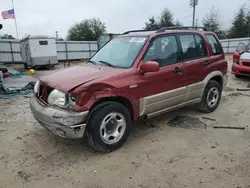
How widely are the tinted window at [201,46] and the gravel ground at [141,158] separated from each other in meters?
1.41

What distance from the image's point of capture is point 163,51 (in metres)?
3.88

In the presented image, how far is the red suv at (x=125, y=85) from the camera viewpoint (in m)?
2.99

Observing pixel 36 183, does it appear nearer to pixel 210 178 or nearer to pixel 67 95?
pixel 67 95

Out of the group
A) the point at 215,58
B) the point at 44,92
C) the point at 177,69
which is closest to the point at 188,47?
the point at 177,69

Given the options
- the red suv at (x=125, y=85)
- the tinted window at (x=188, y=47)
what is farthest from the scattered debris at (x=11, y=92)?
the tinted window at (x=188, y=47)

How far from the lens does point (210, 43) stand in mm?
4738

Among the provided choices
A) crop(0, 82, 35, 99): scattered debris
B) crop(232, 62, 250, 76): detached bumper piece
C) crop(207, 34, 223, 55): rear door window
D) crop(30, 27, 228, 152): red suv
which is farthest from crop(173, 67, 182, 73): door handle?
crop(232, 62, 250, 76): detached bumper piece

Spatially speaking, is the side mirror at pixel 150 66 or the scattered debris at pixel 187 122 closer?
the side mirror at pixel 150 66

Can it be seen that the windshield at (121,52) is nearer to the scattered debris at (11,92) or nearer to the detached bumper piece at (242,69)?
the scattered debris at (11,92)

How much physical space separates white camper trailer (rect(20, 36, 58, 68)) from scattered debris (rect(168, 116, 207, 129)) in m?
12.9

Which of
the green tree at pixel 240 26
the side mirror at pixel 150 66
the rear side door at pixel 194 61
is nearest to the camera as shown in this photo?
the side mirror at pixel 150 66

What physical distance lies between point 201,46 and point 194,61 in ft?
1.60

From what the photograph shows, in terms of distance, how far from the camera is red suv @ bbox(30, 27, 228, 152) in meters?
2.99

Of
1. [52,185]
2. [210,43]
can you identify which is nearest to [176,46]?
[210,43]
